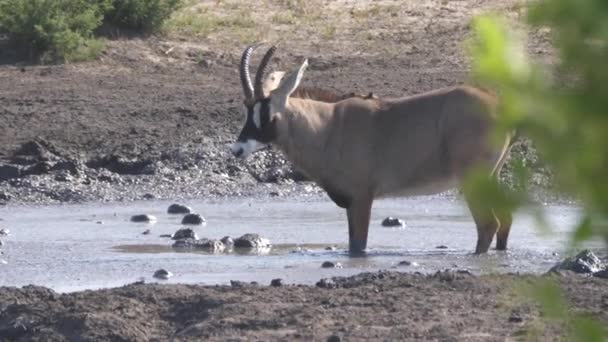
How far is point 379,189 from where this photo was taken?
10898mm

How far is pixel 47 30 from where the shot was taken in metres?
19.0

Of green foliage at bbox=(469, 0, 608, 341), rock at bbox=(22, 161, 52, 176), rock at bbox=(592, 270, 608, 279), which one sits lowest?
rock at bbox=(22, 161, 52, 176)

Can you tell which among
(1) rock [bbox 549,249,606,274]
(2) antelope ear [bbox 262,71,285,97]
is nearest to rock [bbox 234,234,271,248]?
(2) antelope ear [bbox 262,71,285,97]

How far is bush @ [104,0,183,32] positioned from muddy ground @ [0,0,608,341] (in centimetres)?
25

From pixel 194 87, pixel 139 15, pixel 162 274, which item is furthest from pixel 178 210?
pixel 139 15

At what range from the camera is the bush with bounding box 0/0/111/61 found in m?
18.7

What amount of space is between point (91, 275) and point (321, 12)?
12.5 metres

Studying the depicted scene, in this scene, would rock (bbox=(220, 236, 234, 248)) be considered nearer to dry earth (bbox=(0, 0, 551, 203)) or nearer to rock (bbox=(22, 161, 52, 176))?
dry earth (bbox=(0, 0, 551, 203))

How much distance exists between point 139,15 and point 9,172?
6.10m

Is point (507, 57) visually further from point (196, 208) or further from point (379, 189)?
point (196, 208)

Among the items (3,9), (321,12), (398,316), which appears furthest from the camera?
(321,12)

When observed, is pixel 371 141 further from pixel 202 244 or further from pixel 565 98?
pixel 565 98

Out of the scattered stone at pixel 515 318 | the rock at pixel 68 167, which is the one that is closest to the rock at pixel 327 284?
the scattered stone at pixel 515 318

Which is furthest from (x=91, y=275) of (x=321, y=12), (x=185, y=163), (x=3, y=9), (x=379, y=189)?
(x=321, y=12)
